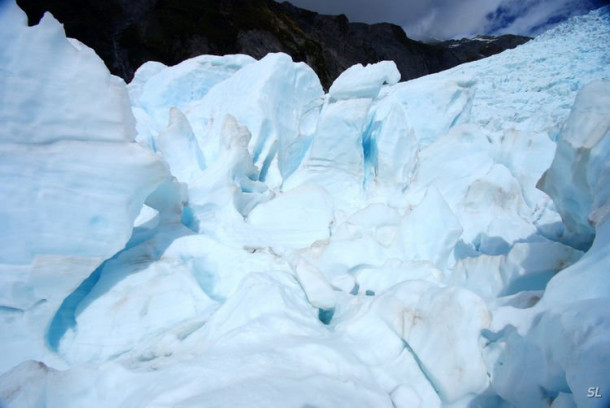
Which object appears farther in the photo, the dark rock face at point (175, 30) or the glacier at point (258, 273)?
the dark rock face at point (175, 30)

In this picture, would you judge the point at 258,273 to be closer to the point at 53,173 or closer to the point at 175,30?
the point at 53,173

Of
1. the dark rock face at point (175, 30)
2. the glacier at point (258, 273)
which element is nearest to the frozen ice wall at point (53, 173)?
the glacier at point (258, 273)

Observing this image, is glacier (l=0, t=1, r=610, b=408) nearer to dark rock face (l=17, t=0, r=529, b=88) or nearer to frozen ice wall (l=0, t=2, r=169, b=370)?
frozen ice wall (l=0, t=2, r=169, b=370)

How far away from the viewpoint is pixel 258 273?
2.55 meters

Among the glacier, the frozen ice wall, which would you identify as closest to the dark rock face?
the frozen ice wall

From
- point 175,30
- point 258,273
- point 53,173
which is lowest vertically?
point 258,273

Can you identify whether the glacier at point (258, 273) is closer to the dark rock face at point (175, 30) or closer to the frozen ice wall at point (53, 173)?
the frozen ice wall at point (53, 173)

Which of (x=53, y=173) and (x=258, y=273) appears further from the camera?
(x=258, y=273)

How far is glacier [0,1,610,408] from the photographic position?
5.01 feet

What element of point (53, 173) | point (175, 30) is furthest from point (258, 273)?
point (175, 30)

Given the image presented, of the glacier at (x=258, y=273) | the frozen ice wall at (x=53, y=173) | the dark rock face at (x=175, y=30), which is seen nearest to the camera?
the glacier at (x=258, y=273)

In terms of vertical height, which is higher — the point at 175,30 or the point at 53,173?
the point at 175,30

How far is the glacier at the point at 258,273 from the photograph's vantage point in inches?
60.2

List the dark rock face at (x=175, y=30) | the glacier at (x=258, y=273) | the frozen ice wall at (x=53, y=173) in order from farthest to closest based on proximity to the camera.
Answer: the dark rock face at (x=175, y=30) < the frozen ice wall at (x=53, y=173) < the glacier at (x=258, y=273)
